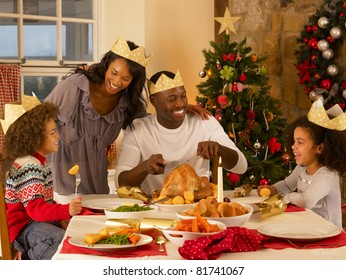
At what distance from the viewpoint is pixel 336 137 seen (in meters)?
2.65

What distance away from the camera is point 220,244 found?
1614mm

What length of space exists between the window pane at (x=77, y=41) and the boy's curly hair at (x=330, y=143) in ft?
9.22

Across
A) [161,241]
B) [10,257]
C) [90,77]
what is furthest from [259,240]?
[90,77]

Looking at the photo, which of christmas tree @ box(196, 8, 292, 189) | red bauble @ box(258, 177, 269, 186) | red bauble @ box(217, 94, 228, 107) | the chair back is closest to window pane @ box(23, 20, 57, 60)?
christmas tree @ box(196, 8, 292, 189)

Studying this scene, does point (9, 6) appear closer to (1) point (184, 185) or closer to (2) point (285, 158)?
(2) point (285, 158)

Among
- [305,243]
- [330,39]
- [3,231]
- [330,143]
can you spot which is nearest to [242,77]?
[330,39]

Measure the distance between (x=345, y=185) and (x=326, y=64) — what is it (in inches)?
36.6

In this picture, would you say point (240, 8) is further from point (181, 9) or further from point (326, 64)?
point (326, 64)

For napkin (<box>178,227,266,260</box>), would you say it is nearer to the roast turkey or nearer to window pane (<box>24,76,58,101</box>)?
the roast turkey

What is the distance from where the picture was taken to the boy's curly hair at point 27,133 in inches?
97.5

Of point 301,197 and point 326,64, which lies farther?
point 326,64

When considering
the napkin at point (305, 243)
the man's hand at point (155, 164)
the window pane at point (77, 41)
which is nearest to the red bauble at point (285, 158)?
the window pane at point (77, 41)

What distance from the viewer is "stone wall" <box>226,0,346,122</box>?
548cm

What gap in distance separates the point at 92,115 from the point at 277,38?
2.89 m
